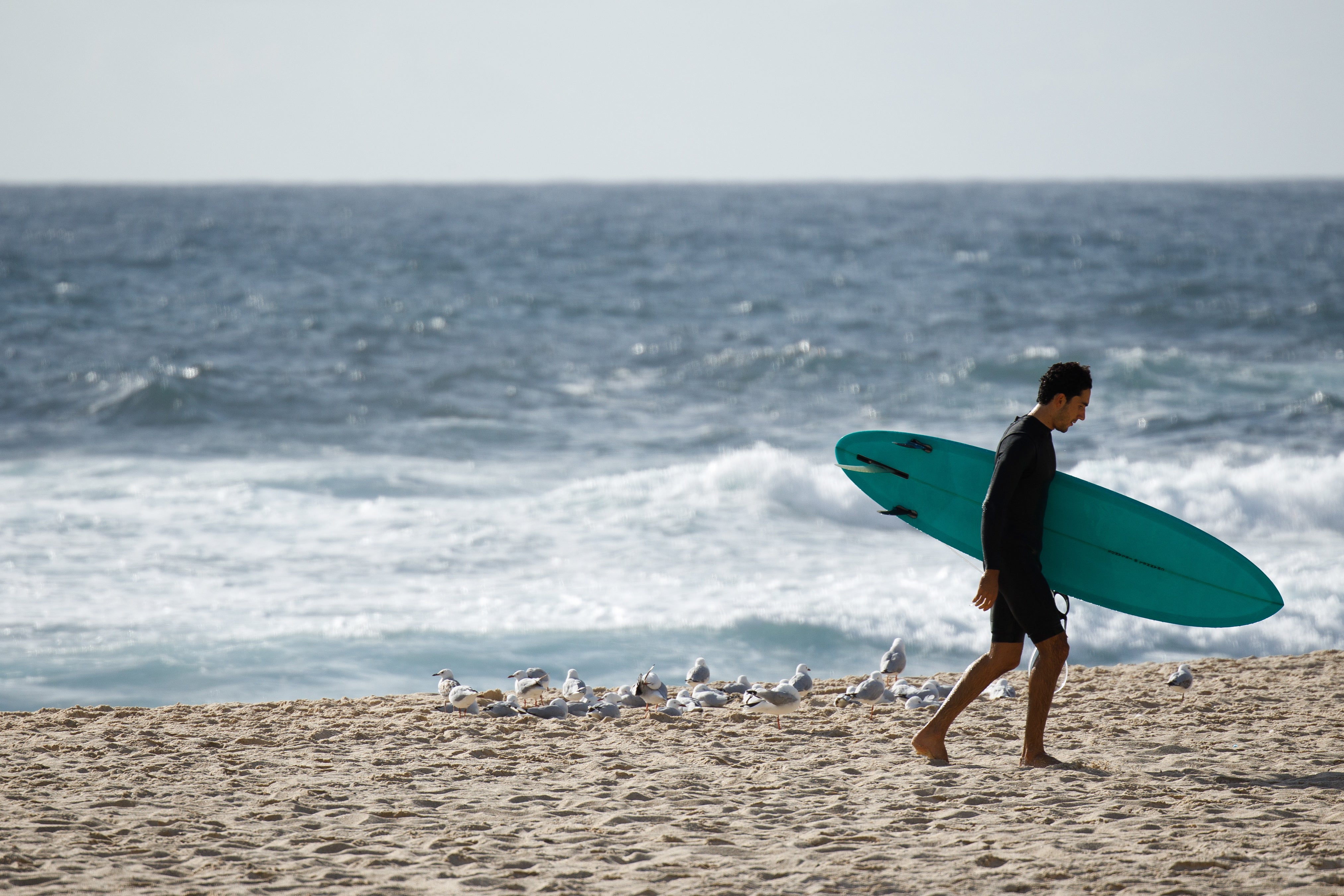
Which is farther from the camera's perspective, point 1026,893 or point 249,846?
point 249,846

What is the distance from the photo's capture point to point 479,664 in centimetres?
713

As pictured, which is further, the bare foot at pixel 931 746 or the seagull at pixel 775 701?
the seagull at pixel 775 701

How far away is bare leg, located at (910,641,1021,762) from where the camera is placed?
4379 mm

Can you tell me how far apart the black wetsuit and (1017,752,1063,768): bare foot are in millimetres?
593

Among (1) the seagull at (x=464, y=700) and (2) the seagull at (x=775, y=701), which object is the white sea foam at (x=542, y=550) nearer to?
(1) the seagull at (x=464, y=700)

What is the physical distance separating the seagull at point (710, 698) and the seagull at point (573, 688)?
1.75 feet

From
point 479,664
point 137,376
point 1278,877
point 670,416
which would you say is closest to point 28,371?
point 137,376

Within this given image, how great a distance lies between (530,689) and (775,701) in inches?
45.4

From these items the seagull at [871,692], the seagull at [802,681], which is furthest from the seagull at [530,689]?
the seagull at [871,692]

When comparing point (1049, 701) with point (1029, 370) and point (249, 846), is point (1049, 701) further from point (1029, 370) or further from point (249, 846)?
point (1029, 370)

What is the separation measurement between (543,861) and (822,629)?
4.41 metres

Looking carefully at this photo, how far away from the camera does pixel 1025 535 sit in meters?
4.26

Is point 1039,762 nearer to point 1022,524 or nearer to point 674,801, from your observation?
point 1022,524

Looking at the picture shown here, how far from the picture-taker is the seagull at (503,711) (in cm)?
549
